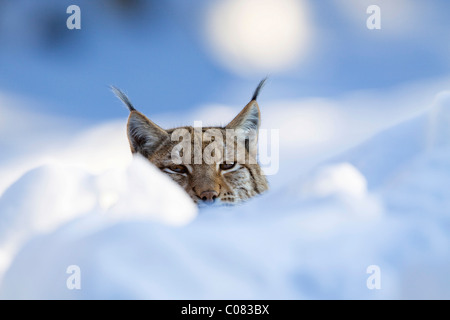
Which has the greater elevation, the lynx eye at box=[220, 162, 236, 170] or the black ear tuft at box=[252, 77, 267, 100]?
the black ear tuft at box=[252, 77, 267, 100]

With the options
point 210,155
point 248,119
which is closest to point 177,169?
point 210,155

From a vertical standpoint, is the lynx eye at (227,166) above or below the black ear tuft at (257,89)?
below

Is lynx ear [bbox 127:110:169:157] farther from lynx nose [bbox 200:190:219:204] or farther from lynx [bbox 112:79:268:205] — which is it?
lynx nose [bbox 200:190:219:204]

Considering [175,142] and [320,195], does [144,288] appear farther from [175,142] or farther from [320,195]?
[175,142]

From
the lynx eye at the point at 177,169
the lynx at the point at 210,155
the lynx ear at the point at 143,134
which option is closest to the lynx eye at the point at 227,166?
the lynx at the point at 210,155

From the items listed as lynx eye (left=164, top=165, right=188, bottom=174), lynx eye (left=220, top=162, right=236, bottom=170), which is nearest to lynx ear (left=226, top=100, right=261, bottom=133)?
lynx eye (left=220, top=162, right=236, bottom=170)

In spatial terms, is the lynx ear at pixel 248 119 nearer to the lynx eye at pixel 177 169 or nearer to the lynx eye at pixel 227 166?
the lynx eye at pixel 227 166
